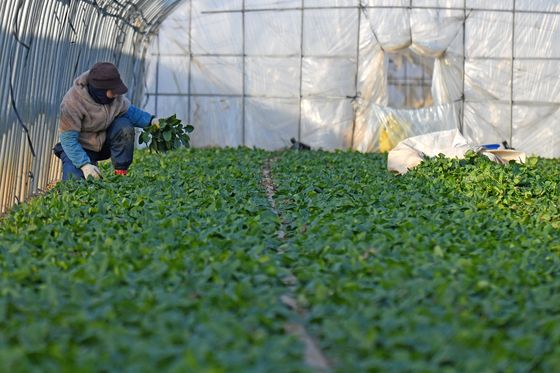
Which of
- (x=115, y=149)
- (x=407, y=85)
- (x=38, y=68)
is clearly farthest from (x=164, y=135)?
(x=407, y=85)

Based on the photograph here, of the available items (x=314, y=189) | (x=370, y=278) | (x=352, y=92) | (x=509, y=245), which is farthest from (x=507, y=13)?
(x=370, y=278)

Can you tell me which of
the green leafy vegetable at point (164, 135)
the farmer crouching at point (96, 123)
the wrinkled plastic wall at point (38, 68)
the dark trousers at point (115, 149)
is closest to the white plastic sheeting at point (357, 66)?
the wrinkled plastic wall at point (38, 68)

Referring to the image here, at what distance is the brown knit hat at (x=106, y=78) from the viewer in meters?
8.90

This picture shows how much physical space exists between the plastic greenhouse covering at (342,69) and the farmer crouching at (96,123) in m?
7.74

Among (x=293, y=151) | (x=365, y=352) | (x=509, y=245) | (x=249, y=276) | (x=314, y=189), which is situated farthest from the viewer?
(x=293, y=151)

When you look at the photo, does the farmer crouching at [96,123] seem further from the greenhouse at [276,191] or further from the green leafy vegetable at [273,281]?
the green leafy vegetable at [273,281]

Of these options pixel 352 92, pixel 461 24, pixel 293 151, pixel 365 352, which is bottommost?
pixel 365 352

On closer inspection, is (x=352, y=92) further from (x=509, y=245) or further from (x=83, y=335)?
(x=83, y=335)

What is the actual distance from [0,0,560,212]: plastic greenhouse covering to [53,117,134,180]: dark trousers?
7.74 m

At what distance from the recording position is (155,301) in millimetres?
4578

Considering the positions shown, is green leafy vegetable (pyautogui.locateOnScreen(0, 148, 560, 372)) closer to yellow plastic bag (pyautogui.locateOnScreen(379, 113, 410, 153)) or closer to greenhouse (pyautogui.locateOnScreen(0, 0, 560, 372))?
greenhouse (pyautogui.locateOnScreen(0, 0, 560, 372))

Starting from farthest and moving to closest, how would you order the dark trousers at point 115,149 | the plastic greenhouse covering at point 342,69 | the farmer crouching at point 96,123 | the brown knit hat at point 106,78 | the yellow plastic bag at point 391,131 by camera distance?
the plastic greenhouse covering at point 342,69 → the yellow plastic bag at point 391,131 → the dark trousers at point 115,149 → the farmer crouching at point 96,123 → the brown knit hat at point 106,78

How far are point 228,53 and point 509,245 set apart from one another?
13205 mm

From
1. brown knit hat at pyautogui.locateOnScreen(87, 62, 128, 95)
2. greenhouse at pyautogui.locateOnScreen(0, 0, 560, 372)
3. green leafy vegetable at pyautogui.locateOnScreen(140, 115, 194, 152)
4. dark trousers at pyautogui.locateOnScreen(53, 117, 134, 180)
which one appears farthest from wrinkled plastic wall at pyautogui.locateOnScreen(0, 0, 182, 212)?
green leafy vegetable at pyautogui.locateOnScreen(140, 115, 194, 152)
